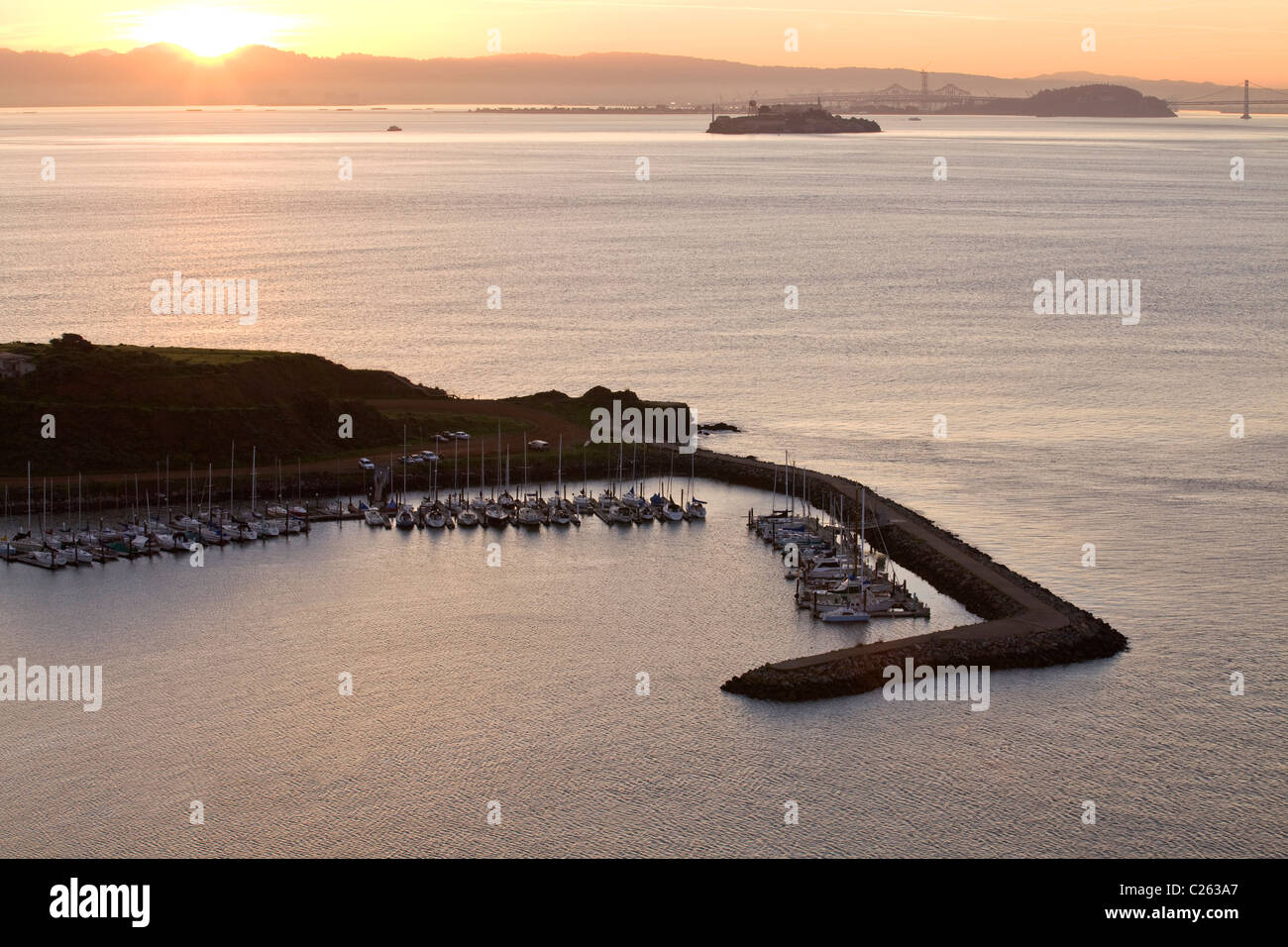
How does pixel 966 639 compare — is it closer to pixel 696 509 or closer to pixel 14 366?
pixel 696 509

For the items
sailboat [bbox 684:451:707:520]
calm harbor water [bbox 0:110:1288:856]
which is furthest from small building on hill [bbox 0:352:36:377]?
sailboat [bbox 684:451:707:520]

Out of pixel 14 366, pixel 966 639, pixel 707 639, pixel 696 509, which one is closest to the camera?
pixel 966 639

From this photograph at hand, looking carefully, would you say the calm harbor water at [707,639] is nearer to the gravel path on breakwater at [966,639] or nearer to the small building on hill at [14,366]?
the gravel path on breakwater at [966,639]

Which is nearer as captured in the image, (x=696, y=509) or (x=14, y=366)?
(x=696, y=509)

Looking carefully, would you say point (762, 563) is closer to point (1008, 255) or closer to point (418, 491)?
point (418, 491)

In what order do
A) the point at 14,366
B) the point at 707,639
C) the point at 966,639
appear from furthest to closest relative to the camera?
1. the point at 14,366
2. the point at 707,639
3. the point at 966,639

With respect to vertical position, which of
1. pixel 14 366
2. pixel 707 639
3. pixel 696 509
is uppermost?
pixel 14 366

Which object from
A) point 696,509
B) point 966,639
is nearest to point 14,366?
point 696,509

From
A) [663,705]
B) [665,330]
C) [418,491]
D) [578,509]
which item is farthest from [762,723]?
[665,330]

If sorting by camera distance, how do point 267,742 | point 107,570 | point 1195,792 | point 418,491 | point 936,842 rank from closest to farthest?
1. point 936,842
2. point 1195,792
3. point 267,742
4. point 107,570
5. point 418,491
